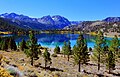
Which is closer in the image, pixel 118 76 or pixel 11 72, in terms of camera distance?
pixel 11 72

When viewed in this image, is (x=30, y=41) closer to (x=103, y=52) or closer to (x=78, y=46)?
(x=78, y=46)

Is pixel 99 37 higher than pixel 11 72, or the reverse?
pixel 99 37

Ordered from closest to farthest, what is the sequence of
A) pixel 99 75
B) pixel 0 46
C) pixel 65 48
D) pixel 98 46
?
pixel 99 75 → pixel 98 46 → pixel 65 48 → pixel 0 46

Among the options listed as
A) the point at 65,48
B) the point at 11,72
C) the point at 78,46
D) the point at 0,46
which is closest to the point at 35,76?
the point at 11,72

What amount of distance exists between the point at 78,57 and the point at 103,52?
9.03 metres

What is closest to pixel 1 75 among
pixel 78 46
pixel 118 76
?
pixel 78 46

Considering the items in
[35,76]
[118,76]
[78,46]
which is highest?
[78,46]

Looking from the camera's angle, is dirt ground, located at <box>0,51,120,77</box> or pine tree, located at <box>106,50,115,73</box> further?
pine tree, located at <box>106,50,115,73</box>

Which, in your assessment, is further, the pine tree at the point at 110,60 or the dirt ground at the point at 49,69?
the pine tree at the point at 110,60

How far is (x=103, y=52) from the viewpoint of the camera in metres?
78.4

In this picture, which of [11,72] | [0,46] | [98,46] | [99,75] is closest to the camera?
[11,72]

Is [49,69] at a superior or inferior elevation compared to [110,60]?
inferior

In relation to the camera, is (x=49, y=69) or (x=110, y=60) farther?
(x=49, y=69)

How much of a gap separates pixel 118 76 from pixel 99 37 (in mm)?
13914
